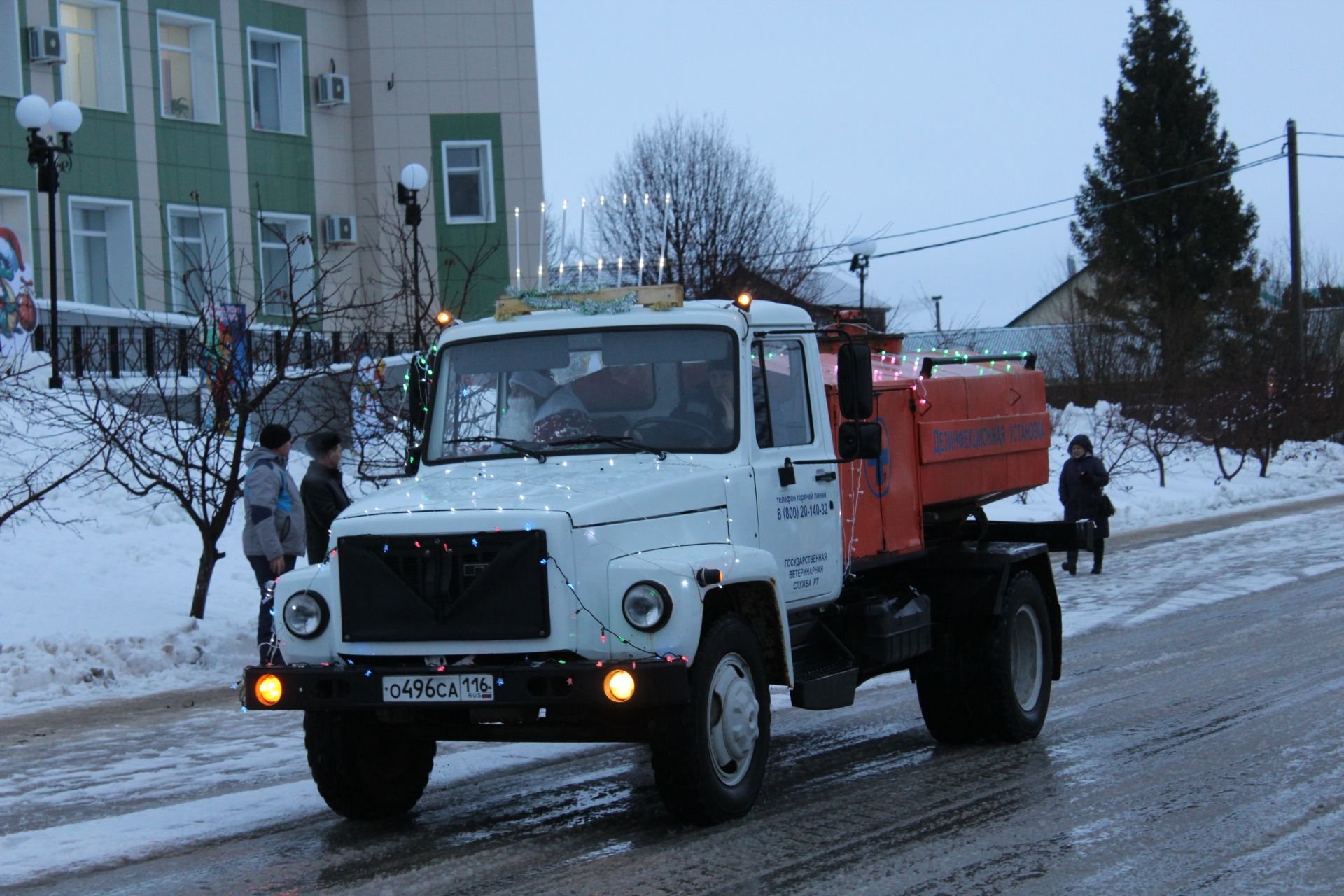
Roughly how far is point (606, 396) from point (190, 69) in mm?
25281

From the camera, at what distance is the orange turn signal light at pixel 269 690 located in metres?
6.61

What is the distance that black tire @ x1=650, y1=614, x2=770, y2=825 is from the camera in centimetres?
643

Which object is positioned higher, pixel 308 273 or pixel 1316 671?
pixel 308 273

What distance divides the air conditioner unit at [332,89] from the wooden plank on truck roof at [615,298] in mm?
24892

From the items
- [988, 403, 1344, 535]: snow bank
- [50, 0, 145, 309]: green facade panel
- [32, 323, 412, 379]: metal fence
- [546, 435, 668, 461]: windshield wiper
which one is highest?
[50, 0, 145, 309]: green facade panel

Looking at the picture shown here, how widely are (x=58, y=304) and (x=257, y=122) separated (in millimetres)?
6767

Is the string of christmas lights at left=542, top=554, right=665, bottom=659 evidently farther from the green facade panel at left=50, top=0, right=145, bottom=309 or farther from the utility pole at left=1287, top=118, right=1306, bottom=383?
the utility pole at left=1287, top=118, right=1306, bottom=383

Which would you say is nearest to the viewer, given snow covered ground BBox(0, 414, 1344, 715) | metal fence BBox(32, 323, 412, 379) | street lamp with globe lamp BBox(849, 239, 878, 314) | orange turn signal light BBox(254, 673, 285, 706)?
orange turn signal light BBox(254, 673, 285, 706)

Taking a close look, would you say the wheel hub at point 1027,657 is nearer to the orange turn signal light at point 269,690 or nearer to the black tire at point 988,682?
the black tire at point 988,682

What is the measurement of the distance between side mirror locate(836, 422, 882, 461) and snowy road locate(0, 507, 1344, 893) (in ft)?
5.35

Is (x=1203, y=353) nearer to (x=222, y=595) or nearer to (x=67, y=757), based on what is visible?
(x=222, y=595)

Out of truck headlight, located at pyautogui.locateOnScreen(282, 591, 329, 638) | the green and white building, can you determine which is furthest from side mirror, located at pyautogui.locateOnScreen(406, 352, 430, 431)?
the green and white building

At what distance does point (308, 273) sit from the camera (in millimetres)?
31859

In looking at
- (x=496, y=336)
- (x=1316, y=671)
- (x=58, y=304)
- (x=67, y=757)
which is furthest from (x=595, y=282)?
(x=58, y=304)
